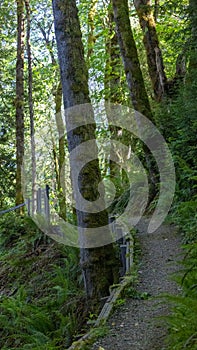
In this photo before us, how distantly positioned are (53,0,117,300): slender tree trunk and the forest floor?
26.3 inches

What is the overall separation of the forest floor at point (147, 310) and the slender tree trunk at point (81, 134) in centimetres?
67

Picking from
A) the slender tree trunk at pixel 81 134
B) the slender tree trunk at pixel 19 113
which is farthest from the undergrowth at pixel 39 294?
the slender tree trunk at pixel 19 113

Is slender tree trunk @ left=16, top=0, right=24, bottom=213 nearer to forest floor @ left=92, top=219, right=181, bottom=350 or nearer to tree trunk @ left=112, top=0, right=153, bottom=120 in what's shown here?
tree trunk @ left=112, top=0, right=153, bottom=120

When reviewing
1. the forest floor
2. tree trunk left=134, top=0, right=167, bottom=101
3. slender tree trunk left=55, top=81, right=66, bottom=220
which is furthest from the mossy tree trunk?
the forest floor

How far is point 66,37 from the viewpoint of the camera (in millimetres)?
7125

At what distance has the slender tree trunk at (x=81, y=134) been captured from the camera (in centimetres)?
694

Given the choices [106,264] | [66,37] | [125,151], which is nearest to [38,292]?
[106,264]

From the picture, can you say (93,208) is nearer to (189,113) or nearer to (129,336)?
(129,336)

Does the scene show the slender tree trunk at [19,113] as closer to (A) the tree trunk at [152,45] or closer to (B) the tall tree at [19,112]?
(B) the tall tree at [19,112]

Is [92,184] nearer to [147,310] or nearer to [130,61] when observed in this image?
[147,310]

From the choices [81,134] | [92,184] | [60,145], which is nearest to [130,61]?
[81,134]

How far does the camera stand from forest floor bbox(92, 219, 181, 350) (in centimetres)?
431

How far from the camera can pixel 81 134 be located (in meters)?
7.02

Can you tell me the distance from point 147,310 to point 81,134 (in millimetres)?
3096
